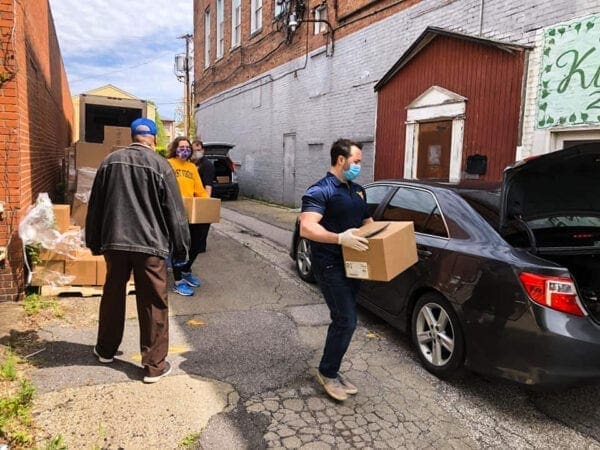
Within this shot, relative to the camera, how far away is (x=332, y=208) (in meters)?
3.00

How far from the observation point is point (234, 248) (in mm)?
8086

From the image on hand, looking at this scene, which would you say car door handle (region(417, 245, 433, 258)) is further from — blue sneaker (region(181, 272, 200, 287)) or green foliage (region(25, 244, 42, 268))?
green foliage (region(25, 244, 42, 268))

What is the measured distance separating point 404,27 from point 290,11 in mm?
5243

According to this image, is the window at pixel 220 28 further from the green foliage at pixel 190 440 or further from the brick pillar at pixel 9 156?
the green foliage at pixel 190 440

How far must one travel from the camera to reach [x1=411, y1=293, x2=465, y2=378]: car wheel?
3273 millimetres

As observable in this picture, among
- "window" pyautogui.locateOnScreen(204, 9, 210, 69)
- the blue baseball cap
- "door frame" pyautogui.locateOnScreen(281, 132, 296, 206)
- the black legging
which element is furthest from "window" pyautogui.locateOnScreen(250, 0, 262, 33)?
the blue baseball cap

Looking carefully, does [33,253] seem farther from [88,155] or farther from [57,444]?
[88,155]

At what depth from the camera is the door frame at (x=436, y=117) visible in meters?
7.86

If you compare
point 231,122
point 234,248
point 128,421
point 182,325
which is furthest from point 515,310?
point 231,122

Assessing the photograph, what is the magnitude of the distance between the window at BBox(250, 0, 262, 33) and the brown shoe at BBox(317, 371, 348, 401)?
50.4 ft

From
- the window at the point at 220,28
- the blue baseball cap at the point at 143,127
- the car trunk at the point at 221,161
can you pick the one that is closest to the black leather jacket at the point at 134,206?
the blue baseball cap at the point at 143,127

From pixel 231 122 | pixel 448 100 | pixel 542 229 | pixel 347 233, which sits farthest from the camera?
pixel 231 122

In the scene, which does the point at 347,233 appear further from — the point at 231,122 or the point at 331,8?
the point at 231,122

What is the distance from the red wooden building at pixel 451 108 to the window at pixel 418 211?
6.37ft
